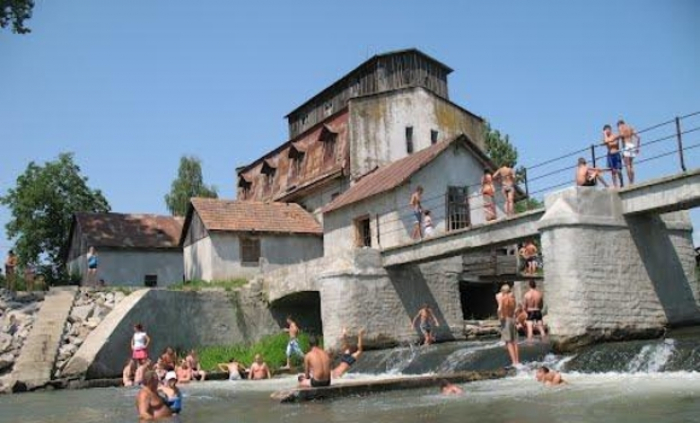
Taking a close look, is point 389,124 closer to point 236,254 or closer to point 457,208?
point 457,208

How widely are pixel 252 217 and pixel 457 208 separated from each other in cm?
897

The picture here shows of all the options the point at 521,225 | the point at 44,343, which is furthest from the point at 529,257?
the point at 44,343

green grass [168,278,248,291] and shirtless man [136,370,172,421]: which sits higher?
green grass [168,278,248,291]

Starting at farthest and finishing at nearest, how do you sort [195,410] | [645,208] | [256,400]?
[645,208], [256,400], [195,410]

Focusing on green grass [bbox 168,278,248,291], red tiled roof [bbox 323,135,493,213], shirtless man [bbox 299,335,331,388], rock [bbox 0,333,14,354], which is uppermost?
red tiled roof [bbox 323,135,493,213]

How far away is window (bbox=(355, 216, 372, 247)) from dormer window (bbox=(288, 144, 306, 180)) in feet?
32.0

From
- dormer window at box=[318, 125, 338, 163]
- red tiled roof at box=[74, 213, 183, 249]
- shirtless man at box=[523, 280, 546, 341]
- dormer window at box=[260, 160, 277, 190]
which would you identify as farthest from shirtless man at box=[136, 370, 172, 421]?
dormer window at box=[260, 160, 277, 190]

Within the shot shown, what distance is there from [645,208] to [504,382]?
531 centimetres

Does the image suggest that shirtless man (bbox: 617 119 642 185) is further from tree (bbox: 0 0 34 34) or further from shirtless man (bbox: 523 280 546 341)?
tree (bbox: 0 0 34 34)

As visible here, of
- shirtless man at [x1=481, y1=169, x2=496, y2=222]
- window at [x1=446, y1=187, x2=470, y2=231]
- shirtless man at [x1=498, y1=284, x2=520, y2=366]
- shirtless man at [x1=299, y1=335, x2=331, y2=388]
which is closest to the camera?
shirtless man at [x1=299, y1=335, x2=331, y2=388]

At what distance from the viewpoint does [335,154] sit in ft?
120

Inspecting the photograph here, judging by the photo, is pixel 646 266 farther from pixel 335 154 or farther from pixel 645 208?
pixel 335 154

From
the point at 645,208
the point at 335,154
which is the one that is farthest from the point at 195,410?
the point at 335,154

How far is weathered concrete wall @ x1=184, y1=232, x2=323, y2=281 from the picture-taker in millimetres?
31578
